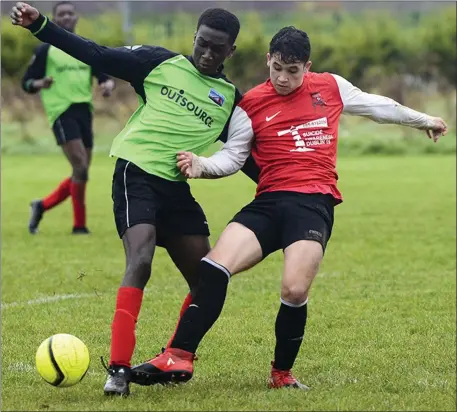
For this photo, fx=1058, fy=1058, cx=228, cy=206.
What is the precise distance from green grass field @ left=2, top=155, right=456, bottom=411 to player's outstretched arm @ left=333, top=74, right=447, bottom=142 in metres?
1.55

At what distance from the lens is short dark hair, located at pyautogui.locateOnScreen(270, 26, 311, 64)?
613cm

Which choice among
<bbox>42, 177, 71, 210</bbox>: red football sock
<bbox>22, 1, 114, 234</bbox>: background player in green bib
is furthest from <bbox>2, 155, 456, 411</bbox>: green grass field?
<bbox>22, 1, 114, 234</bbox>: background player in green bib

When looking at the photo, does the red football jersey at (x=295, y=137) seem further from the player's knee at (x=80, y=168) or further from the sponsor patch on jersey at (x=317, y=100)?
the player's knee at (x=80, y=168)

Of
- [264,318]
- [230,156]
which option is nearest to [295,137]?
[230,156]

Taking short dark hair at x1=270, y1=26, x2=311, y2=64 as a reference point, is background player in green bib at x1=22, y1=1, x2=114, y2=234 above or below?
below

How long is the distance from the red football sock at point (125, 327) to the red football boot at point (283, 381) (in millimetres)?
865

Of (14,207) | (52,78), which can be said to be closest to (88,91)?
(52,78)

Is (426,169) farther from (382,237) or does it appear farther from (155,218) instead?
(155,218)

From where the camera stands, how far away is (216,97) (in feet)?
20.8

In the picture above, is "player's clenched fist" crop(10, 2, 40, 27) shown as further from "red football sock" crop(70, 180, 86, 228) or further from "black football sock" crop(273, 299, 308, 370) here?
"red football sock" crop(70, 180, 86, 228)

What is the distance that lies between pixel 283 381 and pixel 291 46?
1.94 m

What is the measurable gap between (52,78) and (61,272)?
114 inches

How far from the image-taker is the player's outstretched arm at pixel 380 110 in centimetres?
650

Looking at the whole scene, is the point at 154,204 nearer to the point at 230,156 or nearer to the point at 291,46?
the point at 230,156
